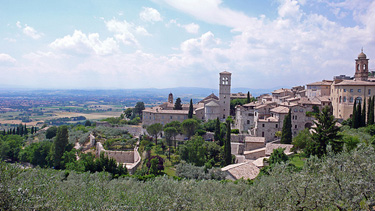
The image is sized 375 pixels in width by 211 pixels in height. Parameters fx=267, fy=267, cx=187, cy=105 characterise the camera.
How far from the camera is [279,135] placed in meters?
35.8

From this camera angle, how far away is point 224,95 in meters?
51.7

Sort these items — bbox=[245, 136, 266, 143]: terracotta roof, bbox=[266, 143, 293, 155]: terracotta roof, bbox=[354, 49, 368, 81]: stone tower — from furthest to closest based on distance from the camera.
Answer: bbox=[354, 49, 368, 81]: stone tower, bbox=[245, 136, 266, 143]: terracotta roof, bbox=[266, 143, 293, 155]: terracotta roof

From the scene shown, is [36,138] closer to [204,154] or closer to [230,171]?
[204,154]

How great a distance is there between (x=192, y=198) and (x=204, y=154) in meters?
19.9

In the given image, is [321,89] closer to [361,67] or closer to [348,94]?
[361,67]

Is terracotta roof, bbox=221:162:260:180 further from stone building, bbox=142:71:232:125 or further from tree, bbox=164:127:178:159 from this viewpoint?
stone building, bbox=142:71:232:125

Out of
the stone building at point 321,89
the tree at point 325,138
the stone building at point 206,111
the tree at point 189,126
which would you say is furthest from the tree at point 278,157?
the stone building at point 321,89

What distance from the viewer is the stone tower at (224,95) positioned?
5175 centimetres

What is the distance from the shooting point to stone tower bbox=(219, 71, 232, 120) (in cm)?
5175

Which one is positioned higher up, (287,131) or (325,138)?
(325,138)

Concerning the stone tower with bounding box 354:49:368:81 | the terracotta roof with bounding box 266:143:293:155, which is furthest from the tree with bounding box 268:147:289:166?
the stone tower with bounding box 354:49:368:81

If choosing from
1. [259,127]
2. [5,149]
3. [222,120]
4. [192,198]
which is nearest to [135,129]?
[222,120]

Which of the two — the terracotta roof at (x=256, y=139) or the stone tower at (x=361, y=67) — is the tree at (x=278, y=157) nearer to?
the terracotta roof at (x=256, y=139)

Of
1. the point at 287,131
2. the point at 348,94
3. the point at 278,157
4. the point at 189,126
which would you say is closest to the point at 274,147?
the point at 287,131
